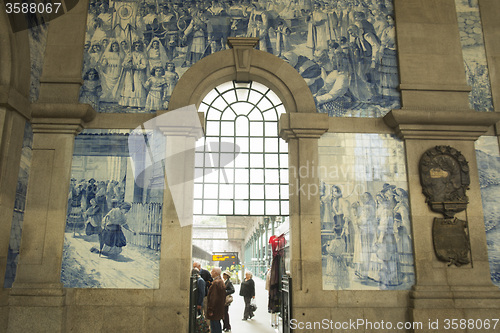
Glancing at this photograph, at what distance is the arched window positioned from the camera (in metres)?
9.40

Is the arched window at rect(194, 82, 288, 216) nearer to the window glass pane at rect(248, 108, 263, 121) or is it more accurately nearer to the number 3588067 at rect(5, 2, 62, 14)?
the window glass pane at rect(248, 108, 263, 121)

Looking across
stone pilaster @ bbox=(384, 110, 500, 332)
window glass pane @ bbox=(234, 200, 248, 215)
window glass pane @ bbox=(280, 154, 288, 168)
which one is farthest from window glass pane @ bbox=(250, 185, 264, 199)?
stone pilaster @ bbox=(384, 110, 500, 332)

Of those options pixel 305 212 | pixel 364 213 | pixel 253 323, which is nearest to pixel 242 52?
pixel 305 212

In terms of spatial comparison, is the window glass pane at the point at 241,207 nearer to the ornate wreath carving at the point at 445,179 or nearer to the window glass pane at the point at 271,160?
the window glass pane at the point at 271,160

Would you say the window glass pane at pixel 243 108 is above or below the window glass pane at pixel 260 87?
Result: below

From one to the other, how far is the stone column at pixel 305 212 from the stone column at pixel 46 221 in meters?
4.26

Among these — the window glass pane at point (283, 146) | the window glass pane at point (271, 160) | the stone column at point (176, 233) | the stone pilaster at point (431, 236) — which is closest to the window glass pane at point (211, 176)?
the stone column at point (176, 233)

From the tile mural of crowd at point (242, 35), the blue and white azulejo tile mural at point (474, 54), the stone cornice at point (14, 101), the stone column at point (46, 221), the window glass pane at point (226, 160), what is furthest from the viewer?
the window glass pane at point (226, 160)

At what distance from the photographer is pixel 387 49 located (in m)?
9.38

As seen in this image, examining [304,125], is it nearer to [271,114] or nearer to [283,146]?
[283,146]

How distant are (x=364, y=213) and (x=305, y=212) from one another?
125 cm

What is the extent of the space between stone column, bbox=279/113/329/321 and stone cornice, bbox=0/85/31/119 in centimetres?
511

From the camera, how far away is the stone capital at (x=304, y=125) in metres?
8.59

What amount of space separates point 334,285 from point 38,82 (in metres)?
7.39
